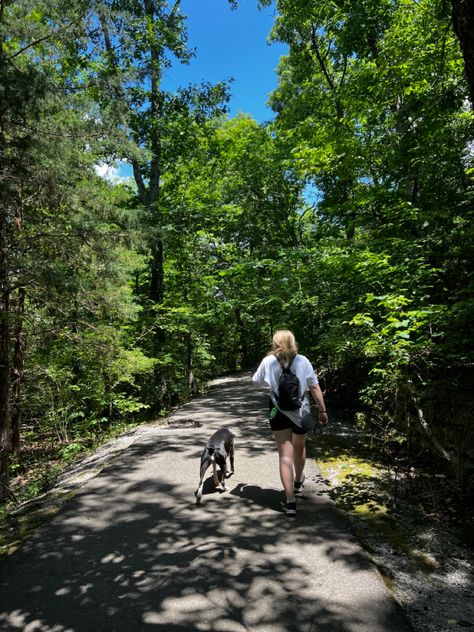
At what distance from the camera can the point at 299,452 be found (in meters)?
4.59

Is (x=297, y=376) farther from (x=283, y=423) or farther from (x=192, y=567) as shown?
(x=192, y=567)

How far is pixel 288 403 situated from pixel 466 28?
334 cm

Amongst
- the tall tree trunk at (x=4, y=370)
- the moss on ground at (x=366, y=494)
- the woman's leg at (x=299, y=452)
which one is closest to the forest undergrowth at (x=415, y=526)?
the moss on ground at (x=366, y=494)

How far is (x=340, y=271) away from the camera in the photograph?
24.0ft

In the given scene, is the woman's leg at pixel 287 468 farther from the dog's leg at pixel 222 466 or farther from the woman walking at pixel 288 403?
the dog's leg at pixel 222 466

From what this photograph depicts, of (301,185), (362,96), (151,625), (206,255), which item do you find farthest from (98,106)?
(301,185)

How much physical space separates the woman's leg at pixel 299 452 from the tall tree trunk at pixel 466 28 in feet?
11.3

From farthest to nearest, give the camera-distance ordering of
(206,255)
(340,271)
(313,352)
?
(206,255) → (313,352) → (340,271)

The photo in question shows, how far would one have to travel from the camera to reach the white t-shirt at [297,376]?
4.36 m

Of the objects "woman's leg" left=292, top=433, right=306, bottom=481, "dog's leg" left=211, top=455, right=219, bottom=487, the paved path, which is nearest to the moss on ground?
the paved path

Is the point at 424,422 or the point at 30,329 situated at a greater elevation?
the point at 30,329

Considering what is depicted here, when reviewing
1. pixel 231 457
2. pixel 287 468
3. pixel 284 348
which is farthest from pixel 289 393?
pixel 231 457

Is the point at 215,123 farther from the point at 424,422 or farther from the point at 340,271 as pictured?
the point at 424,422

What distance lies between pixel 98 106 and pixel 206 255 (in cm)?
817
